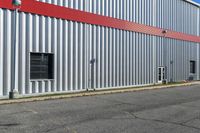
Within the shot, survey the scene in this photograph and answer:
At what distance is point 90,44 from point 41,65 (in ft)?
14.0

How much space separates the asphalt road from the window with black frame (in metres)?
4.97

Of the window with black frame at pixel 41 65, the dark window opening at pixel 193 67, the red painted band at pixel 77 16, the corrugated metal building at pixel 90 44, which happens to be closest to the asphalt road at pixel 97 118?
the corrugated metal building at pixel 90 44

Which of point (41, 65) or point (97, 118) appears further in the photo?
point (41, 65)

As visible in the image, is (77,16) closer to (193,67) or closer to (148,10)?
(148,10)

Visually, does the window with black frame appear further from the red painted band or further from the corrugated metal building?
the red painted band

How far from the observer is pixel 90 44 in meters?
24.0

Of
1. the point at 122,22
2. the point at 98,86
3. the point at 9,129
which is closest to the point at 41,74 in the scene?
the point at 98,86

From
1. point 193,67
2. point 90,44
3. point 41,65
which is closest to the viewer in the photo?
point 41,65

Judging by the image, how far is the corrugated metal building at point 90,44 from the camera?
63.1 ft

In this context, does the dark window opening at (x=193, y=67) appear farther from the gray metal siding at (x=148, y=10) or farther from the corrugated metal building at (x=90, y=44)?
the gray metal siding at (x=148, y=10)

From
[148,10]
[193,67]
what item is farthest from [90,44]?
[193,67]

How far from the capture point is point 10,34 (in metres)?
18.6

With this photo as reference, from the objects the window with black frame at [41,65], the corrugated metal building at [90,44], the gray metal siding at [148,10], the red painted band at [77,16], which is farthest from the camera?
the gray metal siding at [148,10]

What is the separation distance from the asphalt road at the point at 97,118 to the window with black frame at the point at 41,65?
4.97 meters
